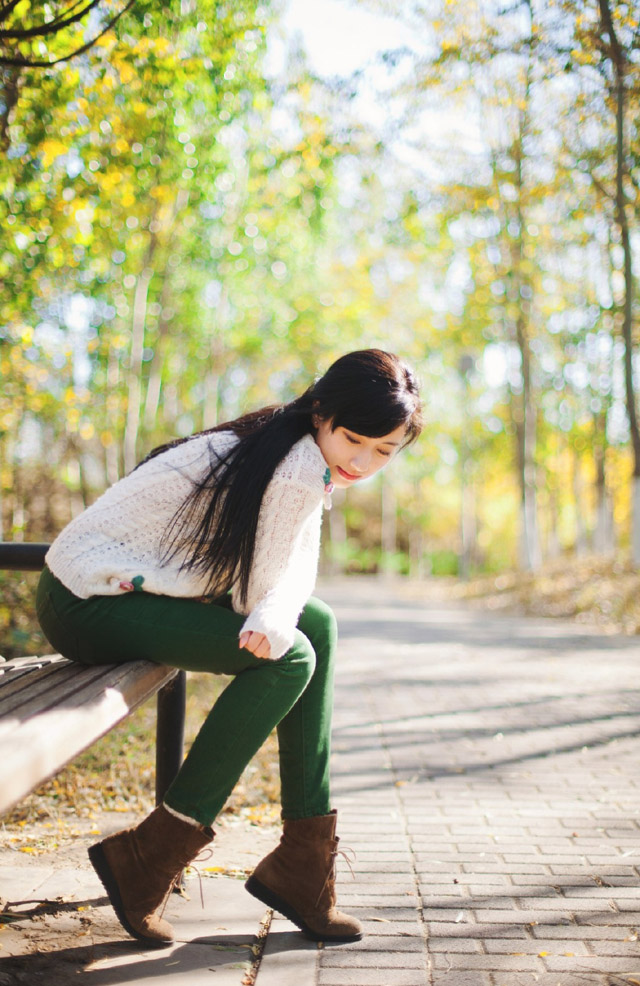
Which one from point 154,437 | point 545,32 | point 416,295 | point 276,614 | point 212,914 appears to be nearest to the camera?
point 276,614

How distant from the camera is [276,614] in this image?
7.01 ft

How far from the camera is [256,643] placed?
211 cm

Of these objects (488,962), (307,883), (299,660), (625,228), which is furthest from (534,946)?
(625,228)

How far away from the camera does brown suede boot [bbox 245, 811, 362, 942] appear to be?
2289 mm

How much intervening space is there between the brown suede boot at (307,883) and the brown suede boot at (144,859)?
0.88ft

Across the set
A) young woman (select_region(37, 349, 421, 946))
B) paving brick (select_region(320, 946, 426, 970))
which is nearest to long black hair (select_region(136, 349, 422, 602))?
young woman (select_region(37, 349, 421, 946))

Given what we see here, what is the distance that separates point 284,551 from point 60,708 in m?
0.74

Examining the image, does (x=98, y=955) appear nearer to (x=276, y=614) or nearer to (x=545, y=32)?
(x=276, y=614)

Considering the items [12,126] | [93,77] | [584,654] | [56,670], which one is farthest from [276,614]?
[584,654]

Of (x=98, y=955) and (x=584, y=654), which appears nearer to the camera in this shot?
(x=98, y=955)

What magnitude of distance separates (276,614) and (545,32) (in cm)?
768

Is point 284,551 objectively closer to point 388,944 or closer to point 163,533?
point 163,533

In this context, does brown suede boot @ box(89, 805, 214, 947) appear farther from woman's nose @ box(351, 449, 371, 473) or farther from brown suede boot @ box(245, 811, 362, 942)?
woman's nose @ box(351, 449, 371, 473)

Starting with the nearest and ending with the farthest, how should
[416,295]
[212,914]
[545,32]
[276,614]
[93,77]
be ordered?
[276,614]
[212,914]
[93,77]
[545,32]
[416,295]
